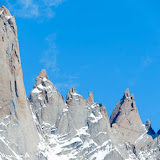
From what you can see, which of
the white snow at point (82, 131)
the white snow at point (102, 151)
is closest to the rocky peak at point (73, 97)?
the white snow at point (82, 131)

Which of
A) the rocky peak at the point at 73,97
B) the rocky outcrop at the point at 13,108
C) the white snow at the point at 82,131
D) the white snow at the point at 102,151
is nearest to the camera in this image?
the rocky outcrop at the point at 13,108

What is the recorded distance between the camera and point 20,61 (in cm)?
18225

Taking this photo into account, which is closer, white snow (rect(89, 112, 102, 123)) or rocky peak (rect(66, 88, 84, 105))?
white snow (rect(89, 112, 102, 123))

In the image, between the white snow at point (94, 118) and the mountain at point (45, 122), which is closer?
the mountain at point (45, 122)

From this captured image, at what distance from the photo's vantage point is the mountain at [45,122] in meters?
173

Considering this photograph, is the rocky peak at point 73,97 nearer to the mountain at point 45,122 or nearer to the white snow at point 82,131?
the mountain at point 45,122

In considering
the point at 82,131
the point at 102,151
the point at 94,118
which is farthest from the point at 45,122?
the point at 102,151

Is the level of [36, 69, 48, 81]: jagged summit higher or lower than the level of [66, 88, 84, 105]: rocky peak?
higher

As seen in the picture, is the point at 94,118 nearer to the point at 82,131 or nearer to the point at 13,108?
the point at 82,131

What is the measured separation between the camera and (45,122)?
18962cm

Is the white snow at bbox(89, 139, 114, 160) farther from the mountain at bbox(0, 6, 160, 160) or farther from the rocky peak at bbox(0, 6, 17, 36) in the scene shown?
the rocky peak at bbox(0, 6, 17, 36)

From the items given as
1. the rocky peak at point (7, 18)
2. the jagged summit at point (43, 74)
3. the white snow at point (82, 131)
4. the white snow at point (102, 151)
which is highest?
the rocky peak at point (7, 18)

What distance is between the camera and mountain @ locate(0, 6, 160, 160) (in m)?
173

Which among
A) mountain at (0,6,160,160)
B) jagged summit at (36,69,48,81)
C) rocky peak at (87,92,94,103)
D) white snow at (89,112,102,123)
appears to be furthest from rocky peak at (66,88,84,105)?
jagged summit at (36,69,48,81)
